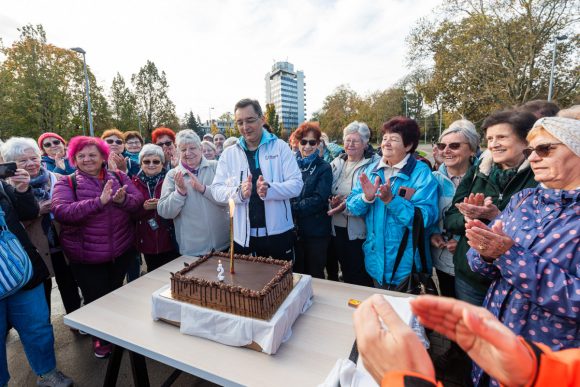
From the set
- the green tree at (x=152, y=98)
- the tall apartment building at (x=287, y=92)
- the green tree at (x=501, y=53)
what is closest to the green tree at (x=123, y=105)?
the green tree at (x=152, y=98)

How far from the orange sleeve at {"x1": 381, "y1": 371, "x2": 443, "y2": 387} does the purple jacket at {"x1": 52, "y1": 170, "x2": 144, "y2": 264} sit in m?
3.04

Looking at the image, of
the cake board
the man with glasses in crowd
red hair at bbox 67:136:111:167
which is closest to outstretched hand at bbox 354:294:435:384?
the cake board

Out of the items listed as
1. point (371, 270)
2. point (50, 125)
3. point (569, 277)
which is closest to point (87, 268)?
point (371, 270)

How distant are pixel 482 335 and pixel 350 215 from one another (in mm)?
2776

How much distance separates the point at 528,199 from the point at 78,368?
13.9 feet

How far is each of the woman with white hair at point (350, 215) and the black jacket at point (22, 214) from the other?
9.51 ft

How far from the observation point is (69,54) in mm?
27672

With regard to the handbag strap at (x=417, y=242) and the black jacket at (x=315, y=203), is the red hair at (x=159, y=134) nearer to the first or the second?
the black jacket at (x=315, y=203)

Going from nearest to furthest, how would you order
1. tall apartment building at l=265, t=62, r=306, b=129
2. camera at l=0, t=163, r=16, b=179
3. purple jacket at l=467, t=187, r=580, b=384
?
purple jacket at l=467, t=187, r=580, b=384 → camera at l=0, t=163, r=16, b=179 → tall apartment building at l=265, t=62, r=306, b=129

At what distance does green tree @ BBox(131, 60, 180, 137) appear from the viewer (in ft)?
141

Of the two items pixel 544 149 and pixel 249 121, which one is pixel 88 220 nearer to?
pixel 249 121

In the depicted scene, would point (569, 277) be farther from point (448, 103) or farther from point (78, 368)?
point (448, 103)

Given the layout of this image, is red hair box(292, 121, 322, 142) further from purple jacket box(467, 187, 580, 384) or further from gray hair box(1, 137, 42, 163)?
gray hair box(1, 137, 42, 163)

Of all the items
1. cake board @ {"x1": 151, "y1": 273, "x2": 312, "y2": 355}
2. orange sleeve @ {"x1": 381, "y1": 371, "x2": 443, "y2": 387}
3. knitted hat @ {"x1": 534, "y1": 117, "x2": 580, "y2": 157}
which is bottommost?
cake board @ {"x1": 151, "y1": 273, "x2": 312, "y2": 355}
